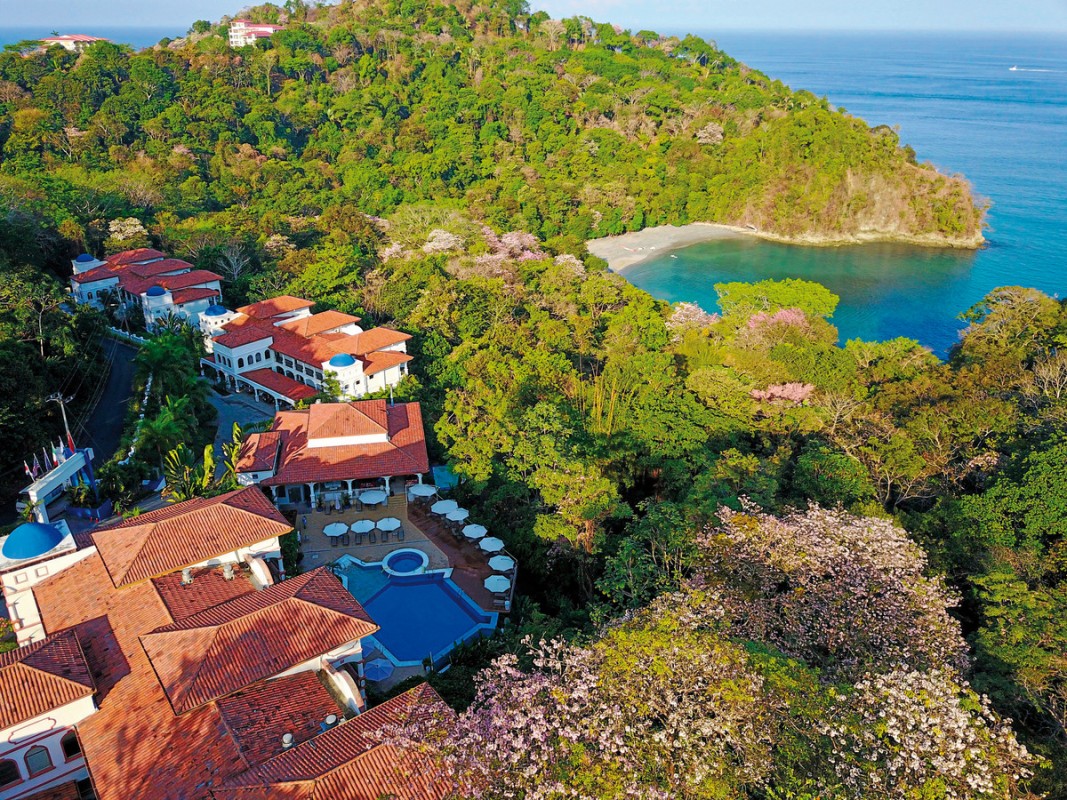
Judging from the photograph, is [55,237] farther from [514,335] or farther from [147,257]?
[514,335]

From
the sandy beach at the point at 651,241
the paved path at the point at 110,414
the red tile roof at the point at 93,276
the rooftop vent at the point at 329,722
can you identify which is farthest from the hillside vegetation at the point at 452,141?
the rooftop vent at the point at 329,722

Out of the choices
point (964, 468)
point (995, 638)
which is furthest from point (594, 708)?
point (964, 468)

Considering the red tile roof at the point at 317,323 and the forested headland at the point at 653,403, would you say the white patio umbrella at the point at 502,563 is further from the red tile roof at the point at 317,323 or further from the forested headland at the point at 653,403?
the red tile roof at the point at 317,323

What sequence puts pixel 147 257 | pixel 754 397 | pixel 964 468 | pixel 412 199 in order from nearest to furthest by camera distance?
pixel 964 468 < pixel 754 397 < pixel 147 257 < pixel 412 199

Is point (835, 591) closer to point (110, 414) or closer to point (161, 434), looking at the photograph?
point (161, 434)

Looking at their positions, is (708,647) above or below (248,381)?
above

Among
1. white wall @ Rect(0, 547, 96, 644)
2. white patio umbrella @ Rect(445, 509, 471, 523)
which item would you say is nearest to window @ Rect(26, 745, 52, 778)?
white wall @ Rect(0, 547, 96, 644)

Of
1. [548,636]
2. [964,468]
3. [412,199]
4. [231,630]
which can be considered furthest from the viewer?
[412,199]

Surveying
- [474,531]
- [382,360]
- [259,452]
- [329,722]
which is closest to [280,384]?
[382,360]
